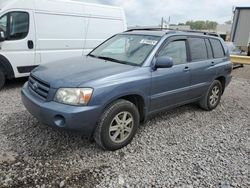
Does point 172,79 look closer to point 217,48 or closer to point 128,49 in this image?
point 128,49

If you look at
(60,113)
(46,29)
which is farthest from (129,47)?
(46,29)

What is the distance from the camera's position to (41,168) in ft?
9.51

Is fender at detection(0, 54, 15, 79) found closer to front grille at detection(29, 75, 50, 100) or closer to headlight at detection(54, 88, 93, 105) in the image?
front grille at detection(29, 75, 50, 100)

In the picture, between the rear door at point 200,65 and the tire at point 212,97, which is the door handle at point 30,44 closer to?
→ the rear door at point 200,65

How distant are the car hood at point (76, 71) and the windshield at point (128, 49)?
0.68ft

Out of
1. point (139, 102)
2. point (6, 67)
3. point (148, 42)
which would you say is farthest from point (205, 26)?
point (139, 102)

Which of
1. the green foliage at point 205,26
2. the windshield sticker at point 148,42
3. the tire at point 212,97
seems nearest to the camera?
the windshield sticker at point 148,42

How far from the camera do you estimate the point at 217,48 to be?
5125 millimetres

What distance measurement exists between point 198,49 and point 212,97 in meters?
1.23

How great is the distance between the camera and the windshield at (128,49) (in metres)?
3.68

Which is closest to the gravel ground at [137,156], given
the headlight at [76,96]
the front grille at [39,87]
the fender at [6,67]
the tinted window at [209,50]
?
the headlight at [76,96]

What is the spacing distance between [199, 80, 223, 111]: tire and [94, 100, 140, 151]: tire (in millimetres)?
2095

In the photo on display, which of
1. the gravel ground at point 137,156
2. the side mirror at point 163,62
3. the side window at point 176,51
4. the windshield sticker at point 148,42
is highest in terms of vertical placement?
the windshield sticker at point 148,42

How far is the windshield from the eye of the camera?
368cm
